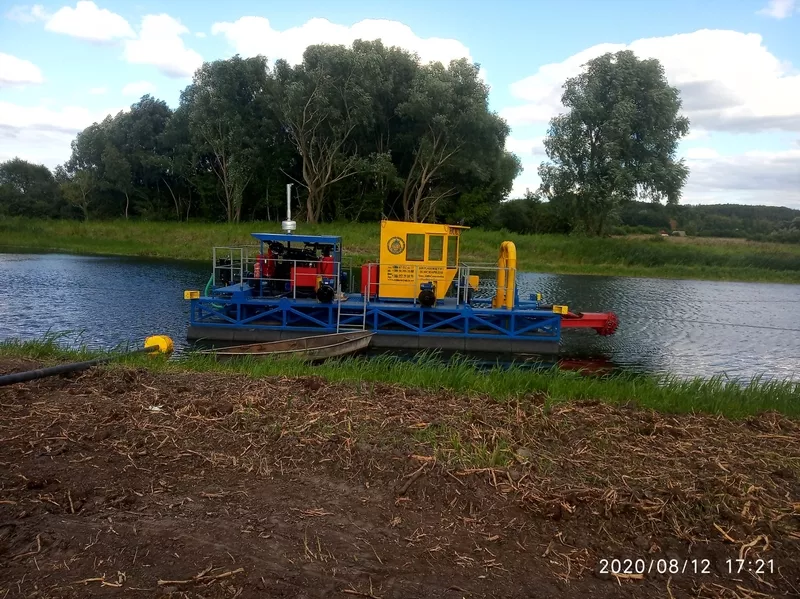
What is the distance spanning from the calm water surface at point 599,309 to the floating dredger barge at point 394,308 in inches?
58.3

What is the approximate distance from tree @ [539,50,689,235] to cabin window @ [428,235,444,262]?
32654mm

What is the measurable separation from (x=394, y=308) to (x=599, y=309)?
11.8m

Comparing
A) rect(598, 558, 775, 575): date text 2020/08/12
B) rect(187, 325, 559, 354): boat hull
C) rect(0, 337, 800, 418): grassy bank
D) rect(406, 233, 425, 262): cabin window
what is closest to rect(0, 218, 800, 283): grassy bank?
rect(406, 233, 425, 262): cabin window

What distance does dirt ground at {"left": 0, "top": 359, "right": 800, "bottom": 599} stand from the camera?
12.1 ft

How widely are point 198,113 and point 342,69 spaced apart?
13.3m

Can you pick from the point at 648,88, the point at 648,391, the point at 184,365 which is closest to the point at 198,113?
the point at 648,88

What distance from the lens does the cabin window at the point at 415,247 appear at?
57.8ft

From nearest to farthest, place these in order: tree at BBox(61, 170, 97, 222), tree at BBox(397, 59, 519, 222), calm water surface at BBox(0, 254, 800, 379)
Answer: calm water surface at BBox(0, 254, 800, 379) → tree at BBox(397, 59, 519, 222) → tree at BBox(61, 170, 97, 222)

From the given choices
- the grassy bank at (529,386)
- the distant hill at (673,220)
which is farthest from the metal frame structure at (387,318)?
the distant hill at (673,220)

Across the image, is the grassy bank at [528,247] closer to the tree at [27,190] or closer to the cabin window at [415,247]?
the tree at [27,190]

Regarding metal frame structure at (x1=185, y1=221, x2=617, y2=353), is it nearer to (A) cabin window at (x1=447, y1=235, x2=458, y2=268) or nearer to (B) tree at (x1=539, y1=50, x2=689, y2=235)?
(A) cabin window at (x1=447, y1=235, x2=458, y2=268)

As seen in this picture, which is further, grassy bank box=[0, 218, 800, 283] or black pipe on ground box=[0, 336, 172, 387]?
grassy bank box=[0, 218, 800, 283]

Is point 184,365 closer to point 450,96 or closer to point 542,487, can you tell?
point 542,487

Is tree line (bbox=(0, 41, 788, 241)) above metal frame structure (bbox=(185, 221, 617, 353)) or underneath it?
above
